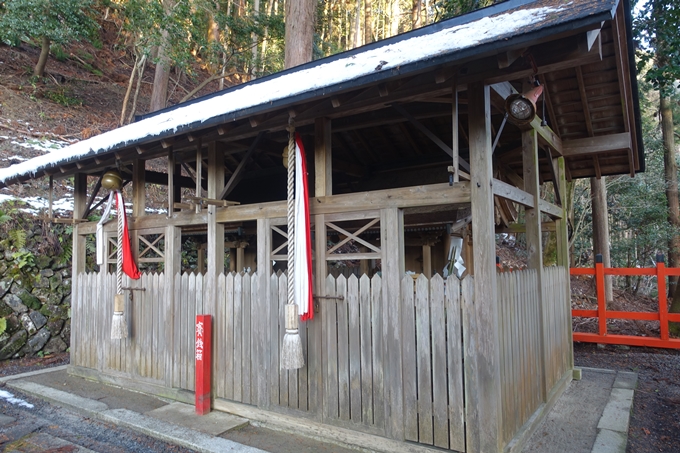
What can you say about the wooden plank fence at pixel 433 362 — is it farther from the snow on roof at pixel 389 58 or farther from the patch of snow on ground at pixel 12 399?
the patch of snow on ground at pixel 12 399

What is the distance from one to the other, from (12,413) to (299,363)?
457cm

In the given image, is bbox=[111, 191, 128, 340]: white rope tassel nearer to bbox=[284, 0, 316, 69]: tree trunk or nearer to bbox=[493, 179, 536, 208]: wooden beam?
bbox=[493, 179, 536, 208]: wooden beam

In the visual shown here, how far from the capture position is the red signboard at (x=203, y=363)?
18.7 ft

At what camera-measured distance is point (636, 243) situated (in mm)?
17703

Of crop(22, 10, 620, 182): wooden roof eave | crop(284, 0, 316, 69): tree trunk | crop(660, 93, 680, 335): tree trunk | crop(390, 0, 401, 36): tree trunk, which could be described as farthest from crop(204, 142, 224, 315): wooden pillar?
crop(390, 0, 401, 36): tree trunk

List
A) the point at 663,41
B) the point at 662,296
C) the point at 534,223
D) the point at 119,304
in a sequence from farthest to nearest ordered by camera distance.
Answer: the point at 663,41
the point at 662,296
the point at 119,304
the point at 534,223

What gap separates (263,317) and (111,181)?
374 centimetres

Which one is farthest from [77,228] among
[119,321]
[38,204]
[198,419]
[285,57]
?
[285,57]

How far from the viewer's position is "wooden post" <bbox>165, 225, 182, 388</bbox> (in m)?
6.42

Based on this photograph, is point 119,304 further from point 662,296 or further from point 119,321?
point 662,296

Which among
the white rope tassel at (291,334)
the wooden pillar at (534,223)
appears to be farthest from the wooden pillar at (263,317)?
the wooden pillar at (534,223)

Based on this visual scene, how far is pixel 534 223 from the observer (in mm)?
5570

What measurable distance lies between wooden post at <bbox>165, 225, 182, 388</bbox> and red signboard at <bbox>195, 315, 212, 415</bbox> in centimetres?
75

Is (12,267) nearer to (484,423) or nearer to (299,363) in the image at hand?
(299,363)
